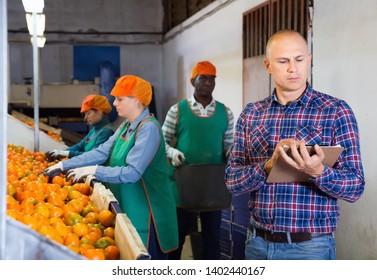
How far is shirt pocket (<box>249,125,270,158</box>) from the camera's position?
6.61ft

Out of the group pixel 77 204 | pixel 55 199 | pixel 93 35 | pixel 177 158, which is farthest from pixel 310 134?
pixel 93 35

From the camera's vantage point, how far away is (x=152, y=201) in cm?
296

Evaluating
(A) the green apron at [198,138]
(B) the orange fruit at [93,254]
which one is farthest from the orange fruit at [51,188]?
(A) the green apron at [198,138]

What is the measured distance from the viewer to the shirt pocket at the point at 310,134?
1901 millimetres

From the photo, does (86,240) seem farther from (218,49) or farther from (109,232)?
(218,49)

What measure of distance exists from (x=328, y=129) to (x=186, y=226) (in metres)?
2.14

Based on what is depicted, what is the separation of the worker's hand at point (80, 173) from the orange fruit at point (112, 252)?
1.20m

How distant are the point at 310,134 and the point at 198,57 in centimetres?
636

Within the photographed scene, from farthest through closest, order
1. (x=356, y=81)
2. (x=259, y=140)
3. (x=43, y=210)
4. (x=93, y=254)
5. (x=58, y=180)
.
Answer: (x=356, y=81) → (x=58, y=180) → (x=43, y=210) → (x=259, y=140) → (x=93, y=254)

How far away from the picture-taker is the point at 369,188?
3316 mm

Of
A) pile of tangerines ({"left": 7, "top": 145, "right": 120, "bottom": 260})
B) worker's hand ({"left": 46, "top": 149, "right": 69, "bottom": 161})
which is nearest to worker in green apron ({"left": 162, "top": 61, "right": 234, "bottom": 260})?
worker's hand ({"left": 46, "top": 149, "right": 69, "bottom": 161})

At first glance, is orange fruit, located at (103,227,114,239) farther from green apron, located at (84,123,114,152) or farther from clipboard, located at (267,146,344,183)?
green apron, located at (84,123,114,152)

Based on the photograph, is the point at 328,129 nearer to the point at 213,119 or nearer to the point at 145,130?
the point at 145,130
